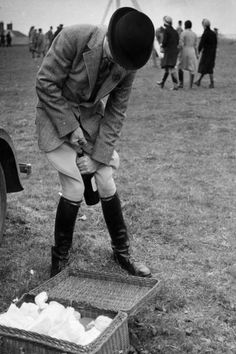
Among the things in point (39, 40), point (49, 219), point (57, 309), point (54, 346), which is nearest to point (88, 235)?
point (49, 219)

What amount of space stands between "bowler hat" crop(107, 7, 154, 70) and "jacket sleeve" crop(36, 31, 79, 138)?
321mm

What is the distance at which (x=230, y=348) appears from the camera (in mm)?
3316

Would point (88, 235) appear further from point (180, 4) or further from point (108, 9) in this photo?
point (180, 4)

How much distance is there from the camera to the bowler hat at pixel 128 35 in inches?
138

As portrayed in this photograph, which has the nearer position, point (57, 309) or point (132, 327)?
point (57, 309)

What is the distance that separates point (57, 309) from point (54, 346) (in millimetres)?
457

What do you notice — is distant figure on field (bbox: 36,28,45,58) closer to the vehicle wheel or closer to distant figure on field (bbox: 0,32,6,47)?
distant figure on field (bbox: 0,32,6,47)

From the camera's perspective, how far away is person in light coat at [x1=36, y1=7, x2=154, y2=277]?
11.7 feet

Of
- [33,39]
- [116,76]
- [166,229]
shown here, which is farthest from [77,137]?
[33,39]

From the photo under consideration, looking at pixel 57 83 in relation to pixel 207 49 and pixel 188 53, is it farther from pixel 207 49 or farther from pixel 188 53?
pixel 207 49

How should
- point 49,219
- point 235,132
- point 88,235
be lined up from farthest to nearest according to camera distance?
point 235,132 < point 49,219 < point 88,235

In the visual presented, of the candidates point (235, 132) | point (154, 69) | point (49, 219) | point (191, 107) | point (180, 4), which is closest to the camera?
point (49, 219)

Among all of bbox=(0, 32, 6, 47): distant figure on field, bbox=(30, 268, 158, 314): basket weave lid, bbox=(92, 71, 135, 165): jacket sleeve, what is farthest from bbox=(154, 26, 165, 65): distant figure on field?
bbox=(0, 32, 6, 47): distant figure on field

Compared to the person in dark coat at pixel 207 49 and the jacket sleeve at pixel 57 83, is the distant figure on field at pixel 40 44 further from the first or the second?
the jacket sleeve at pixel 57 83
